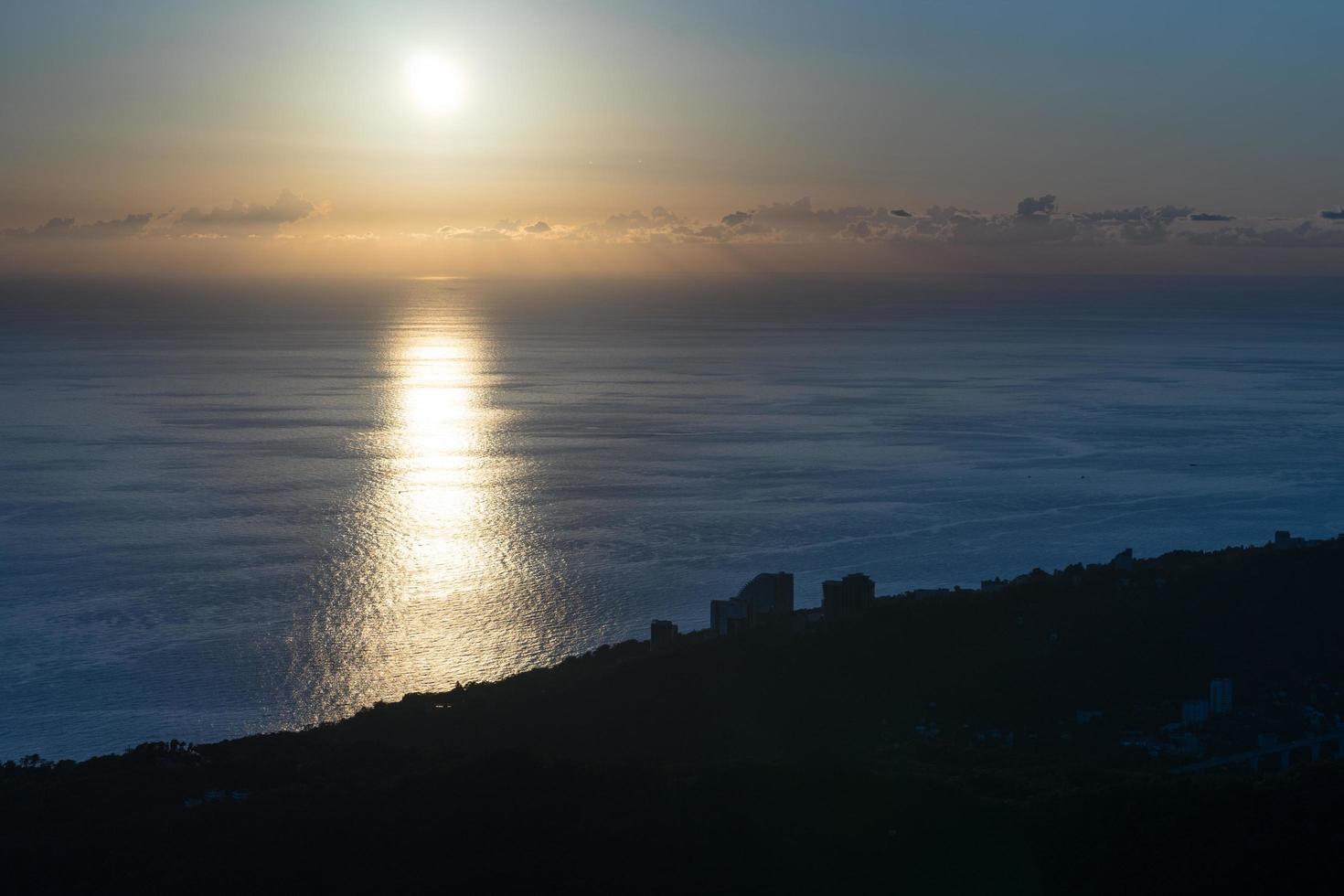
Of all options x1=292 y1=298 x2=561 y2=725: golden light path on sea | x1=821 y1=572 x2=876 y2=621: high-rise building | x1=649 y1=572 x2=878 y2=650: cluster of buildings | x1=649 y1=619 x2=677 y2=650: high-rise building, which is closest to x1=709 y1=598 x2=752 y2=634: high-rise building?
x1=649 y1=572 x2=878 y2=650: cluster of buildings

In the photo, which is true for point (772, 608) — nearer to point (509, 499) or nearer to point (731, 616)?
point (731, 616)

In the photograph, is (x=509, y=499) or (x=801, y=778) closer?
(x=801, y=778)

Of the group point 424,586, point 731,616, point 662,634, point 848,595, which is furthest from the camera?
point 424,586

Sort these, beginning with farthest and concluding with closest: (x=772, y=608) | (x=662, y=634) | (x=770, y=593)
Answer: (x=770, y=593), (x=772, y=608), (x=662, y=634)

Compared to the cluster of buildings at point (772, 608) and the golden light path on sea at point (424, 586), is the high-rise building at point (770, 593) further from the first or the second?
the golden light path on sea at point (424, 586)

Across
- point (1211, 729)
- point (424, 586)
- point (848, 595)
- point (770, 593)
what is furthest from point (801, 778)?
point (424, 586)

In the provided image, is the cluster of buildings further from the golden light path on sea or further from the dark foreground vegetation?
the golden light path on sea

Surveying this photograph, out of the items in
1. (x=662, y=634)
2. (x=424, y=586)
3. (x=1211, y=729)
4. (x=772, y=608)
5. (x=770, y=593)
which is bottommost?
(x=1211, y=729)
